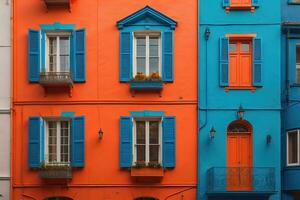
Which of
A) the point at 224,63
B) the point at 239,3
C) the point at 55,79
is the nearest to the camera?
the point at 55,79

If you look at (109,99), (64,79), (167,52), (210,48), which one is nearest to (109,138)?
(109,99)

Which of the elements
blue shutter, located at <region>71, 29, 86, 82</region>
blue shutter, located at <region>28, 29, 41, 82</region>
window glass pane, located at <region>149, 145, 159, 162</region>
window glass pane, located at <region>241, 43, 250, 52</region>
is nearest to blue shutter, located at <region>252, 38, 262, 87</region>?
window glass pane, located at <region>241, 43, 250, 52</region>

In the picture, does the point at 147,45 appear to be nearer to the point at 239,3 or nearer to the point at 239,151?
the point at 239,3

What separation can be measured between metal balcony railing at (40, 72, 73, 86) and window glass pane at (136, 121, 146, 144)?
2.84 m

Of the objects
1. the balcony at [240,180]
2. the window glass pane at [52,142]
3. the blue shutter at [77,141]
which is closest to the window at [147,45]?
the blue shutter at [77,141]

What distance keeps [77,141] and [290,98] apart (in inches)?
304

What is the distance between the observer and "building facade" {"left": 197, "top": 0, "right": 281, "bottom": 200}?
17.6 meters

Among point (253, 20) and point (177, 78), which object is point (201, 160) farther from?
point (253, 20)

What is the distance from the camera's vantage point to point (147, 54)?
59.7 feet

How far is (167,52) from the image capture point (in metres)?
18.0

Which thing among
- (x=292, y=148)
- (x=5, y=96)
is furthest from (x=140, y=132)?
(x=292, y=148)

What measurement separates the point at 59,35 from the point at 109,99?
2.99 m

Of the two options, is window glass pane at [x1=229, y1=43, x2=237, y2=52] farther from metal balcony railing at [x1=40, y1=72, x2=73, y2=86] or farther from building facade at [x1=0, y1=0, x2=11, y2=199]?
building facade at [x1=0, y1=0, x2=11, y2=199]

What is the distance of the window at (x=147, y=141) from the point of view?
17.9 metres
